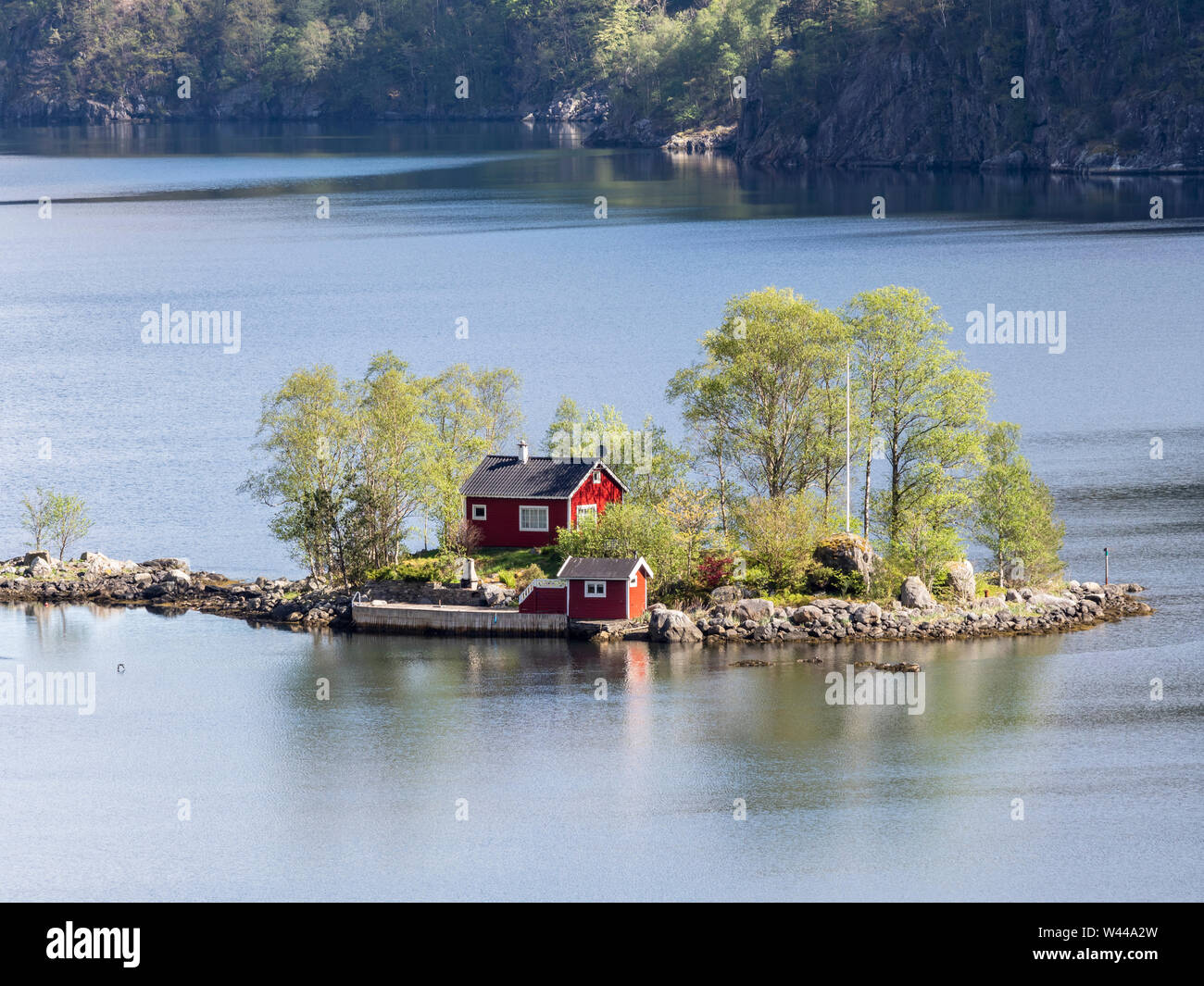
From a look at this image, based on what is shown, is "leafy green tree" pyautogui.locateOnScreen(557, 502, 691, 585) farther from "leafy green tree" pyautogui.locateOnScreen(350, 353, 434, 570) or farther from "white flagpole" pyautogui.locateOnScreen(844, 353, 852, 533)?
"leafy green tree" pyautogui.locateOnScreen(350, 353, 434, 570)

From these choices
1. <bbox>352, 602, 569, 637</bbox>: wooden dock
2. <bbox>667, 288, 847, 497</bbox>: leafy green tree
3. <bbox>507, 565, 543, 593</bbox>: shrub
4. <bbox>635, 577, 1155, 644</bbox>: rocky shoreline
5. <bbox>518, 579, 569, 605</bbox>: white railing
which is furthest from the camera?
<bbox>667, 288, 847, 497</bbox>: leafy green tree

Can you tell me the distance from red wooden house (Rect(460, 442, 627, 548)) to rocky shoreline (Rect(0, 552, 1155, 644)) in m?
2.44

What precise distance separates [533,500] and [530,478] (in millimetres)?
964

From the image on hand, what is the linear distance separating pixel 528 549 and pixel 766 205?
378 feet

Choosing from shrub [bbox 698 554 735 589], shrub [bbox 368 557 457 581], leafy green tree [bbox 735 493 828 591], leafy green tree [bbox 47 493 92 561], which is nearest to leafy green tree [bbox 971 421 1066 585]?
leafy green tree [bbox 735 493 828 591]

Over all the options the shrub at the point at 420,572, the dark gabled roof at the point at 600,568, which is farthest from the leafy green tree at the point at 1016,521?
the shrub at the point at 420,572

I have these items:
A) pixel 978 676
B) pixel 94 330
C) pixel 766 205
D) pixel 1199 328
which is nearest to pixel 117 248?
pixel 94 330

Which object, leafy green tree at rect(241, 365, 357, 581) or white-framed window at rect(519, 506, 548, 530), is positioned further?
leafy green tree at rect(241, 365, 357, 581)

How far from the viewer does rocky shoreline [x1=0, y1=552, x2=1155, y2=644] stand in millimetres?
56312

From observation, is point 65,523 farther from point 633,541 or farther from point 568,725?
point 568,725

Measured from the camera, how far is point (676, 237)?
149 meters

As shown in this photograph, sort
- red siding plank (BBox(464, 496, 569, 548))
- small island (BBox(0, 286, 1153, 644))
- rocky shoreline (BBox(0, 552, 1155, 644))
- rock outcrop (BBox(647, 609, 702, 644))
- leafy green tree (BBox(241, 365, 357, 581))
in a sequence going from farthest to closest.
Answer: leafy green tree (BBox(241, 365, 357, 581)) → red siding plank (BBox(464, 496, 569, 548)) → small island (BBox(0, 286, 1153, 644)) → rocky shoreline (BBox(0, 552, 1155, 644)) → rock outcrop (BBox(647, 609, 702, 644))

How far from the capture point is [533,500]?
6000 centimetres

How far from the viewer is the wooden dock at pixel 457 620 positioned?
5719 cm
